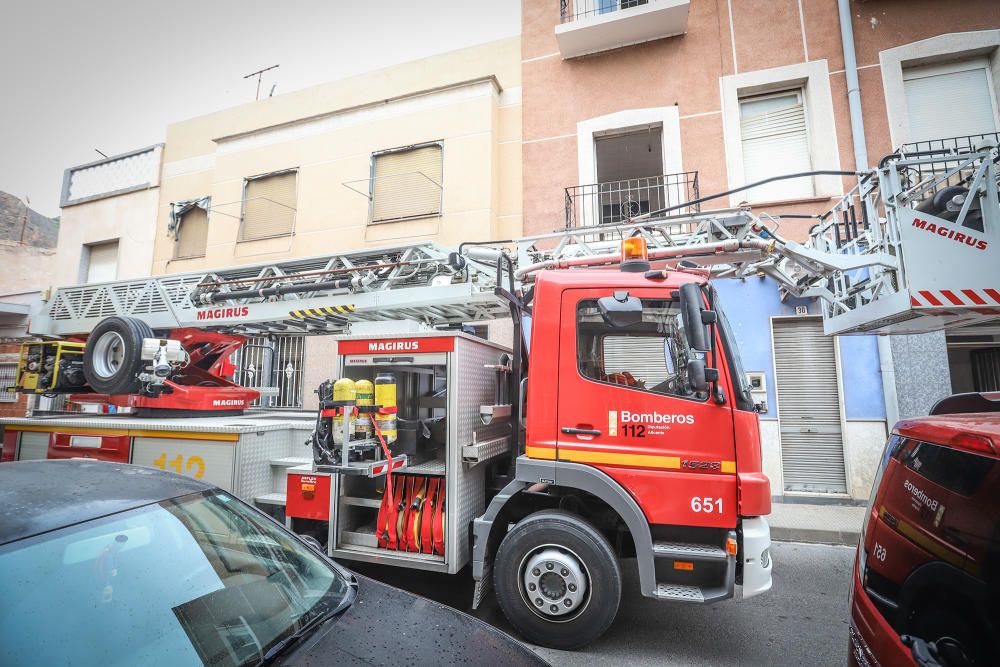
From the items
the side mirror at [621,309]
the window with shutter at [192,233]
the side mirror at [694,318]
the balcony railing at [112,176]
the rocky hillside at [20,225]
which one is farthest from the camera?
the rocky hillside at [20,225]

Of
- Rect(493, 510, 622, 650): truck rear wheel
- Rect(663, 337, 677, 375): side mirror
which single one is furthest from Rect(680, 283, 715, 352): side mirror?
Rect(493, 510, 622, 650): truck rear wheel

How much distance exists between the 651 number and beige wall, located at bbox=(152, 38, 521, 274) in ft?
22.1

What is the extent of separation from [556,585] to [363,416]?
1.97 meters

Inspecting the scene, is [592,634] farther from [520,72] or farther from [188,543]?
[520,72]

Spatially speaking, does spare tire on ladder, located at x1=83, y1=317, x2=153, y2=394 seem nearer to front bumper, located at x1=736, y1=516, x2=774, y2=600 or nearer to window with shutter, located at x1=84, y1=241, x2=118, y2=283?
front bumper, located at x1=736, y1=516, x2=774, y2=600

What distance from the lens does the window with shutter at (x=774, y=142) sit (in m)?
7.96

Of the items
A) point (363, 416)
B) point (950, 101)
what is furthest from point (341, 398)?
point (950, 101)

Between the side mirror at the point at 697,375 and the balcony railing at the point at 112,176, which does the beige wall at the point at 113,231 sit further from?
the side mirror at the point at 697,375

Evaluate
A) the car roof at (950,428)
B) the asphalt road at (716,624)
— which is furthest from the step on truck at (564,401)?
the car roof at (950,428)

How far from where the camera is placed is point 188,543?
1907 millimetres

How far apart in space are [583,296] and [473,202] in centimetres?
612

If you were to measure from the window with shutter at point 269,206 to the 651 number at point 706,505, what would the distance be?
10.1m

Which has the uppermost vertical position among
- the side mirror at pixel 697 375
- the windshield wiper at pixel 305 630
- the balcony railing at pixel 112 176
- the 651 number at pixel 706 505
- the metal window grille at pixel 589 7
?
the metal window grille at pixel 589 7

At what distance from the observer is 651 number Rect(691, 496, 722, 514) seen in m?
3.15
